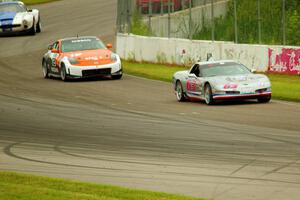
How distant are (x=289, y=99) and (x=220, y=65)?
1.91 m

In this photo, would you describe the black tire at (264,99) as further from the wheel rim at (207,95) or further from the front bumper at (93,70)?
the front bumper at (93,70)

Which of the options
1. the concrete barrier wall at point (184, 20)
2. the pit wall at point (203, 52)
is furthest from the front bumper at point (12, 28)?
the concrete barrier wall at point (184, 20)

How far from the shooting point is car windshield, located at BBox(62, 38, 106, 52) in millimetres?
35312

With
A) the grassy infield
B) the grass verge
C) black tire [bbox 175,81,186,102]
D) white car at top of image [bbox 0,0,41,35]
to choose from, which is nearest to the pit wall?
the grass verge

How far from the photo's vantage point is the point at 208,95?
25812mm

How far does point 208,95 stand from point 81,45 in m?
10.5

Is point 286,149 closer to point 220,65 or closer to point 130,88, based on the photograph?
point 220,65

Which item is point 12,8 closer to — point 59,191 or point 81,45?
point 81,45

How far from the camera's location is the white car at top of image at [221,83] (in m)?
25.0

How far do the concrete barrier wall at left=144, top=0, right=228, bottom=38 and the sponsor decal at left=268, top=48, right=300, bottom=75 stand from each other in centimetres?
596

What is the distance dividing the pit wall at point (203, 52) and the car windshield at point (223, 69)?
6.93 meters

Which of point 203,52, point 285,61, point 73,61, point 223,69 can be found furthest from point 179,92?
point 203,52

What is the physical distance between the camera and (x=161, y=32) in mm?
43000

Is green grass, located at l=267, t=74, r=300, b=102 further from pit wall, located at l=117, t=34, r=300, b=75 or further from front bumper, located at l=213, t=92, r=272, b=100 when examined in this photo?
front bumper, located at l=213, t=92, r=272, b=100
